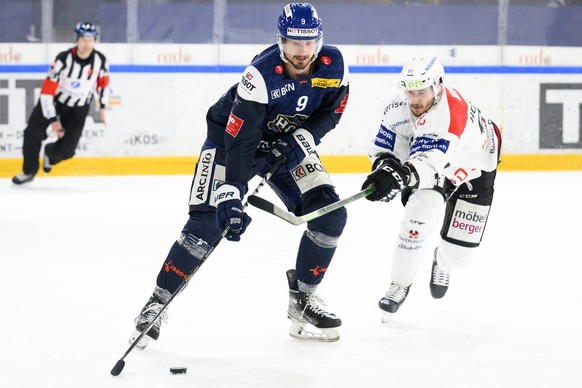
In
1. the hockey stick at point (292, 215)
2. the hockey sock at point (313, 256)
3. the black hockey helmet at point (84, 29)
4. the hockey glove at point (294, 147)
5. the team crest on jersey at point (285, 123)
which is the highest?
the black hockey helmet at point (84, 29)

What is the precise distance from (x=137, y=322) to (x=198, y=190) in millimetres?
458

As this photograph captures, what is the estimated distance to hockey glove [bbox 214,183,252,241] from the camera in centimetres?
316

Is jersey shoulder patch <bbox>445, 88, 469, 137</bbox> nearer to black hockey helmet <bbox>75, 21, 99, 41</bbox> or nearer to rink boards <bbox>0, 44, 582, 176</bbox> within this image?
black hockey helmet <bbox>75, 21, 99, 41</bbox>

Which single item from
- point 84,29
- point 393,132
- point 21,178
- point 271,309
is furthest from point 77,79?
point 393,132

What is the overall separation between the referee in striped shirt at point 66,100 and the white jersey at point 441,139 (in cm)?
457

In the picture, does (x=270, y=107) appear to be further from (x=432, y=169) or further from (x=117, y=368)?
(x=117, y=368)

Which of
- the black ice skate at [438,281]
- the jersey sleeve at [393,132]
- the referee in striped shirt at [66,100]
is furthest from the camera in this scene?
the referee in striped shirt at [66,100]

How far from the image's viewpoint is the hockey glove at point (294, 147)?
338 centimetres

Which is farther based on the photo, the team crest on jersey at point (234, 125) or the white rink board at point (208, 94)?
the white rink board at point (208, 94)

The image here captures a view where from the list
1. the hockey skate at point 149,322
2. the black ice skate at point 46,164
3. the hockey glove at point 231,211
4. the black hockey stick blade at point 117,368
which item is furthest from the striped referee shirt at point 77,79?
the black hockey stick blade at point 117,368

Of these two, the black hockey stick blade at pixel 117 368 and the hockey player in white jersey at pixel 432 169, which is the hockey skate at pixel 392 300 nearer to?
the hockey player in white jersey at pixel 432 169

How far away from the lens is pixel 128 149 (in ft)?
28.9

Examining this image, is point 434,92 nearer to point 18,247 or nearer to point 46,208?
point 18,247

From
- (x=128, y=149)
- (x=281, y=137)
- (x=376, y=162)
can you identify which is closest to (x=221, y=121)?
(x=281, y=137)
